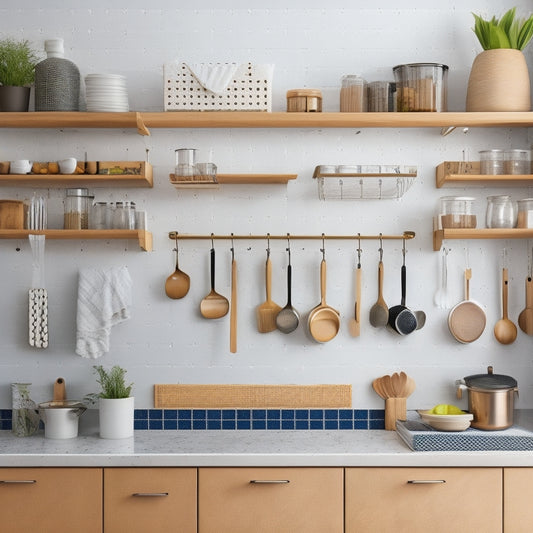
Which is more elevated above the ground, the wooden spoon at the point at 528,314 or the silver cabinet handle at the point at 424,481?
the wooden spoon at the point at 528,314

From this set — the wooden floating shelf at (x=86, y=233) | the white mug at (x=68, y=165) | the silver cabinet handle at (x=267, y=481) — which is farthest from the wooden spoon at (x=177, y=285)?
the silver cabinet handle at (x=267, y=481)

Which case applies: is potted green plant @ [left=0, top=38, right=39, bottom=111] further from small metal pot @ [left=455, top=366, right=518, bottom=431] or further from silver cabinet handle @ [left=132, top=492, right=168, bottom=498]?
small metal pot @ [left=455, top=366, right=518, bottom=431]

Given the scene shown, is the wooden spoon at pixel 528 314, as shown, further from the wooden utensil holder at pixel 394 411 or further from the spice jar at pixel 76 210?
the spice jar at pixel 76 210

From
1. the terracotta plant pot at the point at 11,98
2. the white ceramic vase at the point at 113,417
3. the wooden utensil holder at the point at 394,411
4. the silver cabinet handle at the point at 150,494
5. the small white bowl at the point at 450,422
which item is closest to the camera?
the silver cabinet handle at the point at 150,494

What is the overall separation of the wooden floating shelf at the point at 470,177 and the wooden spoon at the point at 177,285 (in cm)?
123

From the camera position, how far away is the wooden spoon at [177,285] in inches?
138

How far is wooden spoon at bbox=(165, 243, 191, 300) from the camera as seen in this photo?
3514 millimetres

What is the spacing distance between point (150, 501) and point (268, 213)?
1355mm

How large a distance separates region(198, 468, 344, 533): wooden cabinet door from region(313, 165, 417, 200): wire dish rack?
122cm

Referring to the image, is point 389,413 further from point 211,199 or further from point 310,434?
point 211,199

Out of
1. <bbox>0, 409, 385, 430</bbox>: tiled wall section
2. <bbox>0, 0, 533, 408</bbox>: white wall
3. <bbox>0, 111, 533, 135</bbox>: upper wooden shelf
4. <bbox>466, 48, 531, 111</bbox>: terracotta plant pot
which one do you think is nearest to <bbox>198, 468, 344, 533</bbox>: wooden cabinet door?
<bbox>0, 409, 385, 430</bbox>: tiled wall section

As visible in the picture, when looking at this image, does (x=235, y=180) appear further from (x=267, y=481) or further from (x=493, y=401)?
(x=493, y=401)

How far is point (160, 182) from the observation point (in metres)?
3.55

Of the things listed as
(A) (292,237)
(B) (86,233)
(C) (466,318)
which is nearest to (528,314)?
(C) (466,318)
